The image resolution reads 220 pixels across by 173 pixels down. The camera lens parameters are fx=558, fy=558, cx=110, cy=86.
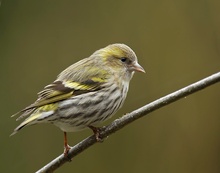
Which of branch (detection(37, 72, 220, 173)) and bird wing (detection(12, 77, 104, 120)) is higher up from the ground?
bird wing (detection(12, 77, 104, 120))

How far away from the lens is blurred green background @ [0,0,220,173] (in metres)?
5.14

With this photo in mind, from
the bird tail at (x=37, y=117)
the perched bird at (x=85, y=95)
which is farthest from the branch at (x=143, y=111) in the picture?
the bird tail at (x=37, y=117)

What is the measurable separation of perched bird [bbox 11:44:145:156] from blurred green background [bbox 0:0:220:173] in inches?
58.5

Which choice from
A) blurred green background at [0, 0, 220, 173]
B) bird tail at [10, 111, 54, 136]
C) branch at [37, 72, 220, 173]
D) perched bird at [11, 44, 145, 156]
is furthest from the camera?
blurred green background at [0, 0, 220, 173]

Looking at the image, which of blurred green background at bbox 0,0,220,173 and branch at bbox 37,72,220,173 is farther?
blurred green background at bbox 0,0,220,173

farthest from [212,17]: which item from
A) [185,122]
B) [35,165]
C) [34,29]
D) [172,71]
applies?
[35,165]

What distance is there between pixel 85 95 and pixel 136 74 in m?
1.89

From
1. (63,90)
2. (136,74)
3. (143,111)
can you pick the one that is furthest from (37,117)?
(136,74)

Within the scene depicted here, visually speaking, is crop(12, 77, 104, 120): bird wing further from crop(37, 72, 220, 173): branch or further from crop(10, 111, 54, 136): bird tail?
crop(37, 72, 220, 173): branch

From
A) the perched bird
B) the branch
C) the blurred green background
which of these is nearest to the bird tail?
the perched bird

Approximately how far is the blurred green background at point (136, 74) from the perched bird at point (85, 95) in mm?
Answer: 1487

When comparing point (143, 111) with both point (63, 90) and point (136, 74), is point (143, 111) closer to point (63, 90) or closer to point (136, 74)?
point (63, 90)

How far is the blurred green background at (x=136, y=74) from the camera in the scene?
5141 mm

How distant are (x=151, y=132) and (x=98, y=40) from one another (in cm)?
105
